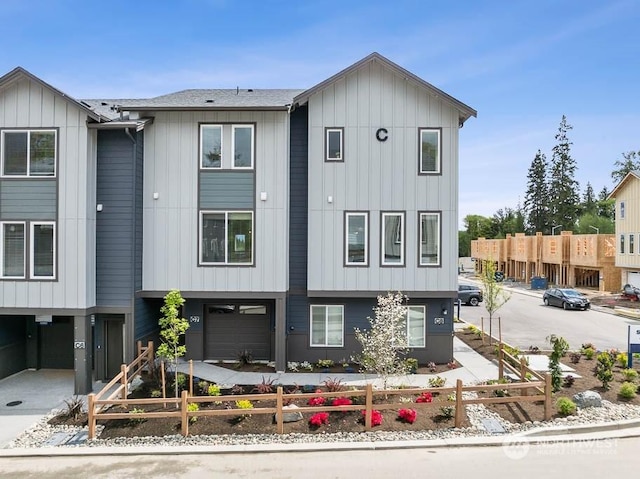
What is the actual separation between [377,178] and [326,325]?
503 centimetres

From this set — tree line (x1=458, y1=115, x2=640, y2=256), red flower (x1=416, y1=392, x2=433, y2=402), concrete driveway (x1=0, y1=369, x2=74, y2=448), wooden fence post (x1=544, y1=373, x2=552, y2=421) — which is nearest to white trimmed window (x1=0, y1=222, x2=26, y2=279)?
concrete driveway (x1=0, y1=369, x2=74, y2=448)

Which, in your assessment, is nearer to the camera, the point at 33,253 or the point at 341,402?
the point at 341,402

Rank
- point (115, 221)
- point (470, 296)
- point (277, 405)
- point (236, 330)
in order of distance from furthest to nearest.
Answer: point (470, 296) < point (236, 330) < point (115, 221) < point (277, 405)

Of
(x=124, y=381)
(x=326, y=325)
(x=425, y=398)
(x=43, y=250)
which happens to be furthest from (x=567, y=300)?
(x=43, y=250)

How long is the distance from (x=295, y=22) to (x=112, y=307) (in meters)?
13.0

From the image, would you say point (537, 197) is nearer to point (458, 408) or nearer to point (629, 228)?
point (629, 228)

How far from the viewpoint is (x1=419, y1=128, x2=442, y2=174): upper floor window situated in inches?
539

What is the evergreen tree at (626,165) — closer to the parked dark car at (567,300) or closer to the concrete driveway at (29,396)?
the parked dark car at (567,300)

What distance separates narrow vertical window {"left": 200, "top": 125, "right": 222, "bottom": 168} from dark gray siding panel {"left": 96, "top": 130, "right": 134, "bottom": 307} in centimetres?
198

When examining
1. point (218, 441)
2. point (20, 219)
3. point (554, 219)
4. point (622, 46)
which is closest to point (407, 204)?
point (218, 441)

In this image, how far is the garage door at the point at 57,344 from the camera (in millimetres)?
13852

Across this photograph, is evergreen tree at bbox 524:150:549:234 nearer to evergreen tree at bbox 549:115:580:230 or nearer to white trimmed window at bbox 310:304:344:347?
evergreen tree at bbox 549:115:580:230

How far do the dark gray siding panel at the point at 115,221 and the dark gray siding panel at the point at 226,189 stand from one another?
6.70 ft

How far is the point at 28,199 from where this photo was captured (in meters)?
12.0
